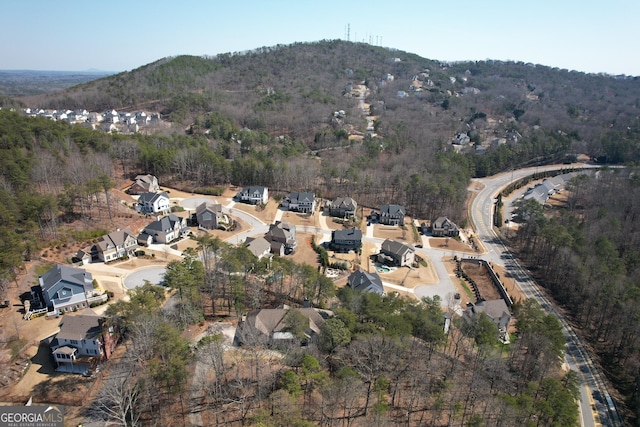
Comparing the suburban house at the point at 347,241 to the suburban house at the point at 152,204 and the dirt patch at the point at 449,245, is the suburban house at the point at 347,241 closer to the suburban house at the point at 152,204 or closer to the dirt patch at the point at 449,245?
the dirt patch at the point at 449,245

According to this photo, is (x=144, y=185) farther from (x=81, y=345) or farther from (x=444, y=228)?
(x=444, y=228)

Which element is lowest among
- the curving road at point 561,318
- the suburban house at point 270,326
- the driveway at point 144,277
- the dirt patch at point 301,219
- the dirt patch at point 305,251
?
the curving road at point 561,318

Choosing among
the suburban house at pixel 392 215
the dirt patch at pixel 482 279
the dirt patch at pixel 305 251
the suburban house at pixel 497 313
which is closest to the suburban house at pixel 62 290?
the dirt patch at pixel 305 251

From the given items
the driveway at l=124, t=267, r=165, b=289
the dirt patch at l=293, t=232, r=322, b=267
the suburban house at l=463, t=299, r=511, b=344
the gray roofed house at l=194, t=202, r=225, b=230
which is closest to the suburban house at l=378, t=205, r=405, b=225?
the dirt patch at l=293, t=232, r=322, b=267

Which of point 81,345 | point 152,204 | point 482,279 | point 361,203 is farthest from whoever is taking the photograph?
point 361,203

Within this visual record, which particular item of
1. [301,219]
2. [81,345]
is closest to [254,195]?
[301,219]

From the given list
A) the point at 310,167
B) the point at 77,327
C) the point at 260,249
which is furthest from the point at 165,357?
the point at 310,167
